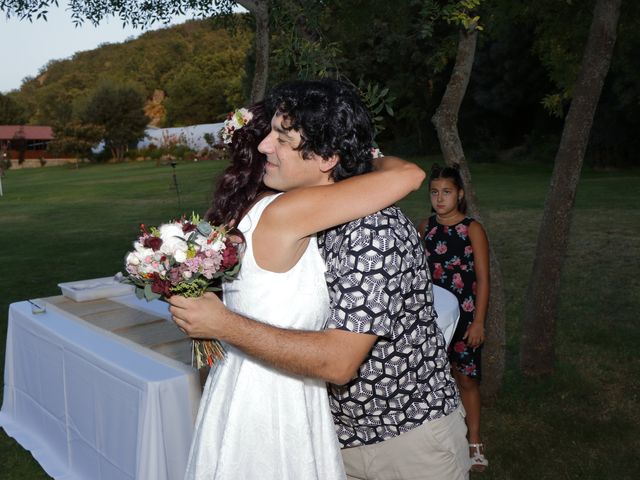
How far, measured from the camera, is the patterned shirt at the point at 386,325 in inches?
74.9

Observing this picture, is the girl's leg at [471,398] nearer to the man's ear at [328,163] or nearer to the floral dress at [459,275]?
the floral dress at [459,275]

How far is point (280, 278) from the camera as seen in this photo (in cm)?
196

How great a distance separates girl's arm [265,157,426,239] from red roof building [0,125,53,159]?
80044 millimetres

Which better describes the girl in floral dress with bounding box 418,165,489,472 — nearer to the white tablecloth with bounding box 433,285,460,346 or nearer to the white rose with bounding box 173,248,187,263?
the white tablecloth with bounding box 433,285,460,346

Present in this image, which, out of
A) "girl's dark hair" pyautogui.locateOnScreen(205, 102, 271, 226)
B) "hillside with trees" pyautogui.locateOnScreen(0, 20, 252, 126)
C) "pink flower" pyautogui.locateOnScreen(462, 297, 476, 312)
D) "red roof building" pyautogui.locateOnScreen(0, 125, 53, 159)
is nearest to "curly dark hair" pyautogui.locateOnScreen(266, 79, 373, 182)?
"girl's dark hair" pyautogui.locateOnScreen(205, 102, 271, 226)

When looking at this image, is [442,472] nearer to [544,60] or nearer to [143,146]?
[544,60]

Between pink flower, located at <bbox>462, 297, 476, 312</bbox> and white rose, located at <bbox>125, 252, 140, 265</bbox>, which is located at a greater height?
white rose, located at <bbox>125, 252, 140, 265</bbox>

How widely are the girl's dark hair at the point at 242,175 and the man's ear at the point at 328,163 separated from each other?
0.24 meters

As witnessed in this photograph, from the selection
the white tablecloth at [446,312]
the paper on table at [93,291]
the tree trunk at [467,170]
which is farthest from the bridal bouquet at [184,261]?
the tree trunk at [467,170]

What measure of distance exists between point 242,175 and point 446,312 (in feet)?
6.85

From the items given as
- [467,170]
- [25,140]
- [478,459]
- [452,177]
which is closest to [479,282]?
[452,177]

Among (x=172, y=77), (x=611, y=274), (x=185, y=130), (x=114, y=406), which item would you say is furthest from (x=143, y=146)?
(x=114, y=406)

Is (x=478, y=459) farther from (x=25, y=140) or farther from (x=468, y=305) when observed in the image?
(x=25, y=140)

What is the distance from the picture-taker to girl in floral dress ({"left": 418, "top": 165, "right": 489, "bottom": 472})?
4.82 m
